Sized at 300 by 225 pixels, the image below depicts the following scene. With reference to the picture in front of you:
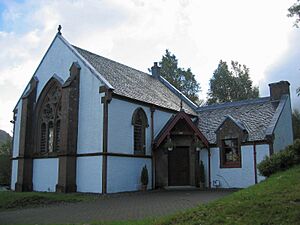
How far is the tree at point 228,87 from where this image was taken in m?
54.0

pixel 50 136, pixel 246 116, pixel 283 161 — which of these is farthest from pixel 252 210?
pixel 50 136

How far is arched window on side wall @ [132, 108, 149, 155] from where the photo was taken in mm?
24953

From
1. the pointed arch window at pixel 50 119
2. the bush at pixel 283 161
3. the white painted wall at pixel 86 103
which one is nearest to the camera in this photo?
the bush at pixel 283 161

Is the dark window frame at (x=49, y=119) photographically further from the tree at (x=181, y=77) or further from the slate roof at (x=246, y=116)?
the tree at (x=181, y=77)

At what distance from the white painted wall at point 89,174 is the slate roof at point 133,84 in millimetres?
4760

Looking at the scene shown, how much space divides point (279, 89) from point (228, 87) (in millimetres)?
26965

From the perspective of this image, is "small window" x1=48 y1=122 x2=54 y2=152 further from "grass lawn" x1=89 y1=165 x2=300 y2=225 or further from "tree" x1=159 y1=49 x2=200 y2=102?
"tree" x1=159 y1=49 x2=200 y2=102

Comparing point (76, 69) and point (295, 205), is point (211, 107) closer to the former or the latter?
point (76, 69)

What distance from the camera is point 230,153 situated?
26.0m

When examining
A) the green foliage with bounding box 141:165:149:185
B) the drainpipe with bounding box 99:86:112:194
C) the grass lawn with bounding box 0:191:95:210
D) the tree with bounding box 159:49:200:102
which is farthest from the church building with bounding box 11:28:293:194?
the tree with bounding box 159:49:200:102

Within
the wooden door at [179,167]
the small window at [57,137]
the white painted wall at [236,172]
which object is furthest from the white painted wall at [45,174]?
the white painted wall at [236,172]

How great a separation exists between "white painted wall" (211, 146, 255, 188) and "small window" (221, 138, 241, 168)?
0.32 m

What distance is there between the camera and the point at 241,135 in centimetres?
2512

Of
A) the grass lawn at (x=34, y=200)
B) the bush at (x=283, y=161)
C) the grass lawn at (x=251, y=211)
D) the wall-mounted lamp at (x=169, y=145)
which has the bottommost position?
the grass lawn at (x=34, y=200)
